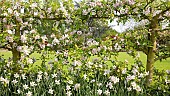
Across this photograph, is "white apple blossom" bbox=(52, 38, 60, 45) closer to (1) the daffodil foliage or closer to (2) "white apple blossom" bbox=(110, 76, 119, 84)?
(1) the daffodil foliage

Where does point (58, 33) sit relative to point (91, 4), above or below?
below

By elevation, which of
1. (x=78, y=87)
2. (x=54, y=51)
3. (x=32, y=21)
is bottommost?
(x=78, y=87)

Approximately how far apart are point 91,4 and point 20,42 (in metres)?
0.96

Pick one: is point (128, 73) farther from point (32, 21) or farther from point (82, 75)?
point (32, 21)

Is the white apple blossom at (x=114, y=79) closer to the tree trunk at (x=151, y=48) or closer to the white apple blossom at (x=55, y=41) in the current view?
the tree trunk at (x=151, y=48)

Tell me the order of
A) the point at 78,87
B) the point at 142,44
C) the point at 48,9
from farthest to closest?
the point at 48,9 < the point at 142,44 < the point at 78,87

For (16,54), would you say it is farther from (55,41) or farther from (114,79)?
(114,79)

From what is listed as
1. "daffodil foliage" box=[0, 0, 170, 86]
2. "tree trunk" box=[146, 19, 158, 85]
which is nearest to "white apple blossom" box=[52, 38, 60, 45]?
"daffodil foliage" box=[0, 0, 170, 86]

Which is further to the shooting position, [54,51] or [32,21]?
[32,21]

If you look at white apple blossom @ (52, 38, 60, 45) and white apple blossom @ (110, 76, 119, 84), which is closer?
white apple blossom @ (110, 76, 119, 84)

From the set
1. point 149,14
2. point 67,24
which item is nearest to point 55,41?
point 67,24

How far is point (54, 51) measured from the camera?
3854 mm

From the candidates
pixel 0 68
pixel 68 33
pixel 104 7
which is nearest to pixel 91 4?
pixel 104 7

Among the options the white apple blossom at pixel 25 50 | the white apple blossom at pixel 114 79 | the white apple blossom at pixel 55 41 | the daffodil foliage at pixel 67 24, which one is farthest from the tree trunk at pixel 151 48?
Answer: the white apple blossom at pixel 25 50
